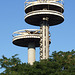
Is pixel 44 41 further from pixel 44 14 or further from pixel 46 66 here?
pixel 46 66

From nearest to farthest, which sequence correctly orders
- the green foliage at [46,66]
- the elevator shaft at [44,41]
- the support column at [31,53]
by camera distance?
the green foliage at [46,66] → the elevator shaft at [44,41] → the support column at [31,53]

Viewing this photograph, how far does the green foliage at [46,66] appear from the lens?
65688 mm

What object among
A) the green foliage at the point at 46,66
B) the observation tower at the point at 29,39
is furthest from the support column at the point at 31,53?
the green foliage at the point at 46,66

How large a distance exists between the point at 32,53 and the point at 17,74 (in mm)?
52738

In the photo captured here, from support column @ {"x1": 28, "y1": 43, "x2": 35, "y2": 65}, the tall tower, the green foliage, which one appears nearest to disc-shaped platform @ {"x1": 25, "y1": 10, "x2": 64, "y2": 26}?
the tall tower

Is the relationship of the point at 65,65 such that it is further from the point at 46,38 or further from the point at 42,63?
the point at 46,38

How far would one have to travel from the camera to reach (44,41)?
100938 mm

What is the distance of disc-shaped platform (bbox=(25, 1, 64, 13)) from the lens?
330 feet

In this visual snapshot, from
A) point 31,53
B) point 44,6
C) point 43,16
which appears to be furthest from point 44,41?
point 31,53

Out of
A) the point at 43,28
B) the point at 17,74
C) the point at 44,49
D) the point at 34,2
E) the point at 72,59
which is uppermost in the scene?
the point at 34,2

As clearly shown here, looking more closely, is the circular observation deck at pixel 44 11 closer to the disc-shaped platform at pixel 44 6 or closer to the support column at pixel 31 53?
the disc-shaped platform at pixel 44 6

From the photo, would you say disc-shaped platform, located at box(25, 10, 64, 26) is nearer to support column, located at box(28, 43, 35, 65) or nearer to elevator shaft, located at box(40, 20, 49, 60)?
elevator shaft, located at box(40, 20, 49, 60)

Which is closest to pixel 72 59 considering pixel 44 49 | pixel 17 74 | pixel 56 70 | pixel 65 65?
pixel 65 65

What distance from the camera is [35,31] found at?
113750 mm
